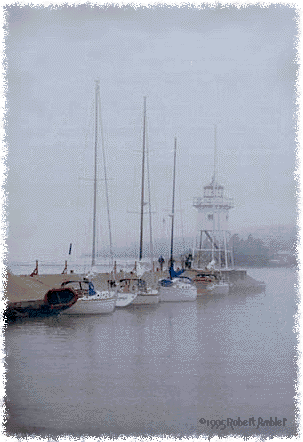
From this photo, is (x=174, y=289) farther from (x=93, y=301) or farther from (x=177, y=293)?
(x=93, y=301)

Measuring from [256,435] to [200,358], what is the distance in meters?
2.64

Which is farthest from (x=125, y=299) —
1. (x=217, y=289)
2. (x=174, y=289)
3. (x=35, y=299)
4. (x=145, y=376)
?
(x=145, y=376)

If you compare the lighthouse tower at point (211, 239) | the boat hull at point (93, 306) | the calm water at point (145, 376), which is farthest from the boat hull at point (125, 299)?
the lighthouse tower at point (211, 239)

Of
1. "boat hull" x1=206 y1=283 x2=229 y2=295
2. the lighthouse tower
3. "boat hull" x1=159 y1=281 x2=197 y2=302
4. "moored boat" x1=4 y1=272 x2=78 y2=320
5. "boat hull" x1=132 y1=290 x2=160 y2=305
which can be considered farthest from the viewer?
the lighthouse tower

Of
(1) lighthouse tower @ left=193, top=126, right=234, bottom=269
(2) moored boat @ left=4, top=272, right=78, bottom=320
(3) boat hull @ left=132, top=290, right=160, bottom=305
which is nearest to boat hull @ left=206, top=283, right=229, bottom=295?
(1) lighthouse tower @ left=193, top=126, right=234, bottom=269

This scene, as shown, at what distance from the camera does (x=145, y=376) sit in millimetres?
5586

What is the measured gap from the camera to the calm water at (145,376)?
415cm

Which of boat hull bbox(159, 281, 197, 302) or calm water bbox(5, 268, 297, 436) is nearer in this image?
calm water bbox(5, 268, 297, 436)

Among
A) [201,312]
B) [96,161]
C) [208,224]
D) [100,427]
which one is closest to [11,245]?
[100,427]

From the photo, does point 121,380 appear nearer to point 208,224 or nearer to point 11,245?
point 11,245

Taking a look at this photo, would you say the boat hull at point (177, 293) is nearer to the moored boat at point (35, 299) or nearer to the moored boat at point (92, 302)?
the moored boat at point (92, 302)

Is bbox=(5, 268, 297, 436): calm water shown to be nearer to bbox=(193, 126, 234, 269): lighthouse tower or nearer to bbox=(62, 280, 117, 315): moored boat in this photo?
bbox=(62, 280, 117, 315): moored boat

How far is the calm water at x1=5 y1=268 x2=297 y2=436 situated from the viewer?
4.15 metres

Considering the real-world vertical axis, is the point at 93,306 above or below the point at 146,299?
above
